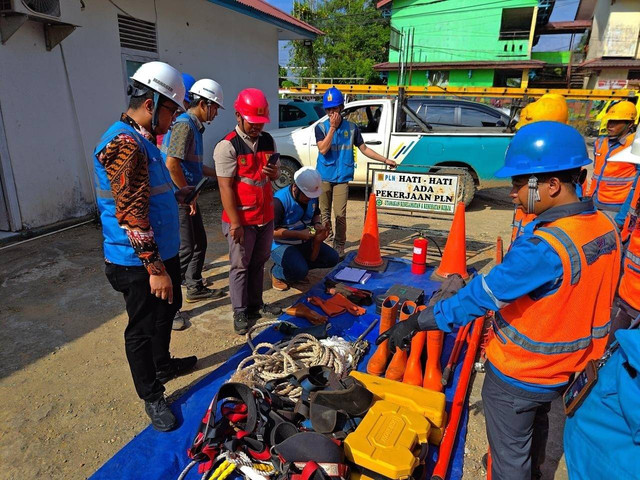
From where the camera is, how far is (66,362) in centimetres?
335

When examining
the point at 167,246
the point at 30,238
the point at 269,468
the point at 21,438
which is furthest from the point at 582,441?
the point at 30,238

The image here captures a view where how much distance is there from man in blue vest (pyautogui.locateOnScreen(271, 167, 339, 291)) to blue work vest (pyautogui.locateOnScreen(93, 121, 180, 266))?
1846 mm

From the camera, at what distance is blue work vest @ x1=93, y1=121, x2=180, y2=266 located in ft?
7.16

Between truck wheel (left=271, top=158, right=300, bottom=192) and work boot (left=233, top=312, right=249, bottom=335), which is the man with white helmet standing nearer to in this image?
work boot (left=233, top=312, right=249, bottom=335)

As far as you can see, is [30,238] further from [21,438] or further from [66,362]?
[21,438]

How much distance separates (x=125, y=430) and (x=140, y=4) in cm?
745

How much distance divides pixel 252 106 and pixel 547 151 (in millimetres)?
2189

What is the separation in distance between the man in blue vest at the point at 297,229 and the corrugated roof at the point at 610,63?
27218 millimetres

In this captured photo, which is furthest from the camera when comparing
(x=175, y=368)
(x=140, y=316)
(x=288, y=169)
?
(x=288, y=169)

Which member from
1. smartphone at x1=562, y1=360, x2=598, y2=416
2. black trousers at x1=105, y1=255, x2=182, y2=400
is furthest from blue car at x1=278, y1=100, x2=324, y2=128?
smartphone at x1=562, y1=360, x2=598, y2=416

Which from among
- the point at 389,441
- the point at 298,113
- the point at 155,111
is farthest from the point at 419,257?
the point at 298,113

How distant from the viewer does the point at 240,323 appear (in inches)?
146

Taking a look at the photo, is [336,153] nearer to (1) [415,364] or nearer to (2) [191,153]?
(2) [191,153]

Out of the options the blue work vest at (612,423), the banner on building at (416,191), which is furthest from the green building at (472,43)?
the blue work vest at (612,423)
